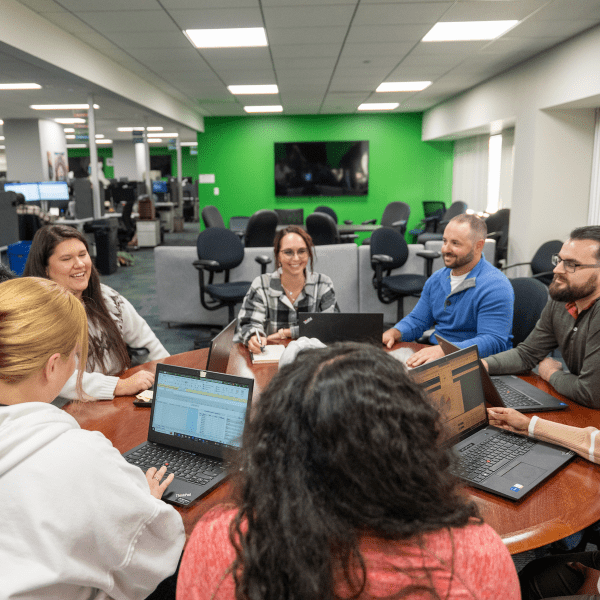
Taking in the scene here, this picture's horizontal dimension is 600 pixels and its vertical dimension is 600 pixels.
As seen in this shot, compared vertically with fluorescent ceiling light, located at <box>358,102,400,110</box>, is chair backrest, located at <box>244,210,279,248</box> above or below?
below

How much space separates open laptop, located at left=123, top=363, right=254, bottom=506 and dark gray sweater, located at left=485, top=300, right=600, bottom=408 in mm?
1171

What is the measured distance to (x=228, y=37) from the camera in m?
4.97

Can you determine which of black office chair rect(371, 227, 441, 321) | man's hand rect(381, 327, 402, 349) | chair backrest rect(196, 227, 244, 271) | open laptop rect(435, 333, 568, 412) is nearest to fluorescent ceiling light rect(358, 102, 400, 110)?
black office chair rect(371, 227, 441, 321)

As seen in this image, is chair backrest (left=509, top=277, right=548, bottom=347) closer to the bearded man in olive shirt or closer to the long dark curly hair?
the bearded man in olive shirt

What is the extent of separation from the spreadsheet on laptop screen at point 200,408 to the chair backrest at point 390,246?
3697mm

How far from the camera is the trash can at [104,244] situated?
7.84 metres

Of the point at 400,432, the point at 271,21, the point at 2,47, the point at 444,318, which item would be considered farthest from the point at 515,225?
the point at 400,432

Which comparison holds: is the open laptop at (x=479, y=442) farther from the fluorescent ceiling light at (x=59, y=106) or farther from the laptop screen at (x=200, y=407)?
the fluorescent ceiling light at (x=59, y=106)

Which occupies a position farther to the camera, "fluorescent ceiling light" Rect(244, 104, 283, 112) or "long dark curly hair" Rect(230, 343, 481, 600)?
"fluorescent ceiling light" Rect(244, 104, 283, 112)

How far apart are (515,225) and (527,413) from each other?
5100 mm

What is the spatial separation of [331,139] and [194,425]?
404 inches

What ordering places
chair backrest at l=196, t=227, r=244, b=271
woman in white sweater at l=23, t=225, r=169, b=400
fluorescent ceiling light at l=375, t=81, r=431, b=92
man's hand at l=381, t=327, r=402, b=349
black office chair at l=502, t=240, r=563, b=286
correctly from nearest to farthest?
woman in white sweater at l=23, t=225, r=169, b=400, man's hand at l=381, t=327, r=402, b=349, chair backrest at l=196, t=227, r=244, b=271, black office chair at l=502, t=240, r=563, b=286, fluorescent ceiling light at l=375, t=81, r=431, b=92

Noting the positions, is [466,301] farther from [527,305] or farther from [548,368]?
[548,368]

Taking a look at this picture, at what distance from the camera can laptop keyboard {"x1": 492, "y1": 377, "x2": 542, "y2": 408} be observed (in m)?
1.74
